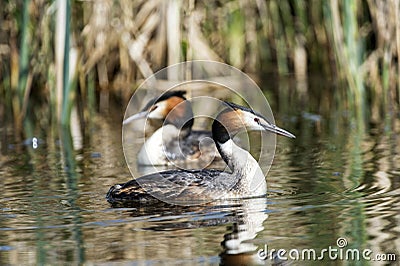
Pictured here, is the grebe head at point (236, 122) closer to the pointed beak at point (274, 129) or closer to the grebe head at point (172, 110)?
the pointed beak at point (274, 129)

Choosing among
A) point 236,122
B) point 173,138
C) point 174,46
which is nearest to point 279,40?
point 174,46

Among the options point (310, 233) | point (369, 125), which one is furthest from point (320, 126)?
point (310, 233)

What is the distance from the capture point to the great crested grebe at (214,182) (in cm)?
634

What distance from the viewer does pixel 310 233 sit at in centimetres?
524

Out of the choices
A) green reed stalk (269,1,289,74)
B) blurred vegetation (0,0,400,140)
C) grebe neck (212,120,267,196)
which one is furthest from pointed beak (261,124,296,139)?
green reed stalk (269,1,289,74)

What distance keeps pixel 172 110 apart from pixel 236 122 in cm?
253

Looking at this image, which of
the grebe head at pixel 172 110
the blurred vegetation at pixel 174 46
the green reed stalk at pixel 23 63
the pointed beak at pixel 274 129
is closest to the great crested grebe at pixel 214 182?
the pointed beak at pixel 274 129

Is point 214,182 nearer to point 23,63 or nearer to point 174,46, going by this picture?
point 23,63

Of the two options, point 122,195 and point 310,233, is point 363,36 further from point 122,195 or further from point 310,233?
point 310,233

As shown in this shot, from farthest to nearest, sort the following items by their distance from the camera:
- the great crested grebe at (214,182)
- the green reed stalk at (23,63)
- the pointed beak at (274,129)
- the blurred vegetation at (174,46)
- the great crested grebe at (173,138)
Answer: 1. the blurred vegetation at (174,46)
2. the green reed stalk at (23,63)
3. the great crested grebe at (173,138)
4. the pointed beak at (274,129)
5. the great crested grebe at (214,182)

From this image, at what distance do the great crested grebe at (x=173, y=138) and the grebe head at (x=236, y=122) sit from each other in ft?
5.37

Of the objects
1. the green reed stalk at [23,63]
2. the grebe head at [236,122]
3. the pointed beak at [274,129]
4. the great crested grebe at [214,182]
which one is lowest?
the great crested grebe at [214,182]

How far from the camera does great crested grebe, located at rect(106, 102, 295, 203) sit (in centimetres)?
634

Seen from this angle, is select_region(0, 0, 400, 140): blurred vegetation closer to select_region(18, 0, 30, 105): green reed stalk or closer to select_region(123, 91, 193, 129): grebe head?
select_region(18, 0, 30, 105): green reed stalk
